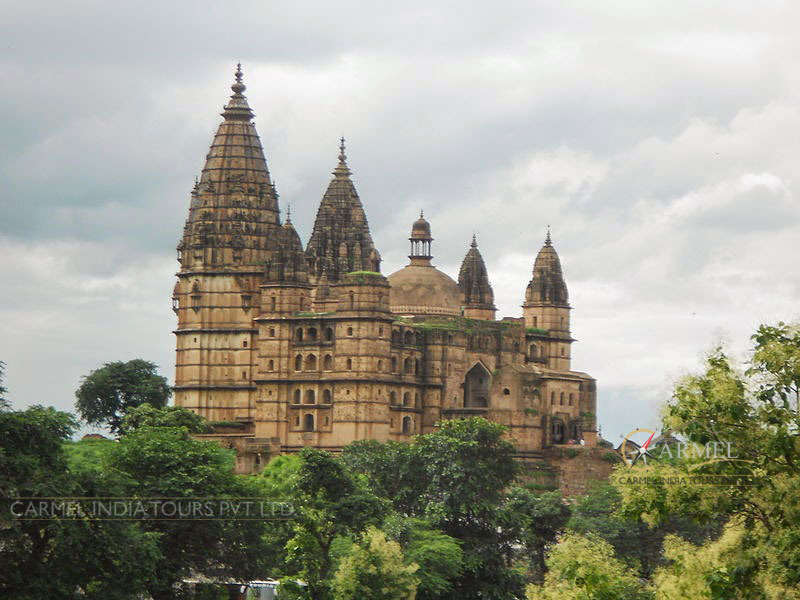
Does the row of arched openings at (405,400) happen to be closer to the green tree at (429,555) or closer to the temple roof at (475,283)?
the temple roof at (475,283)

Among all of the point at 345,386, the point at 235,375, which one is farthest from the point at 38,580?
the point at 235,375

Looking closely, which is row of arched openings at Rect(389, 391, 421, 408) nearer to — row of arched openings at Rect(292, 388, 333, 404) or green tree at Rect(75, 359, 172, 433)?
row of arched openings at Rect(292, 388, 333, 404)

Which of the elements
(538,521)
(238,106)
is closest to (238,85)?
(238,106)

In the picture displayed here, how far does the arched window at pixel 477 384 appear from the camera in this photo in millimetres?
105000

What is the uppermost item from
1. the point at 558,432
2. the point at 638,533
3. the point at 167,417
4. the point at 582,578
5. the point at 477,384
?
the point at 477,384

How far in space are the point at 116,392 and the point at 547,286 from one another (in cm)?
2560

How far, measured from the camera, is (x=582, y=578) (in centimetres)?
4256

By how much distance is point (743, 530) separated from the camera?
37.7m

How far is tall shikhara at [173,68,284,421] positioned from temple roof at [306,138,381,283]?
3593 millimetres

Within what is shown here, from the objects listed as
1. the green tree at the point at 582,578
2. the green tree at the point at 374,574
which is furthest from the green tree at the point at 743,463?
the green tree at the point at 374,574

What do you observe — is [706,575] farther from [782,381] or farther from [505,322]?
[505,322]

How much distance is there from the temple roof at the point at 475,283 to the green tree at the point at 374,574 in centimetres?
5311

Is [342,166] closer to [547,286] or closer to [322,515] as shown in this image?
[547,286]

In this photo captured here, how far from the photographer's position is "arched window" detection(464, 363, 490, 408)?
105000mm
